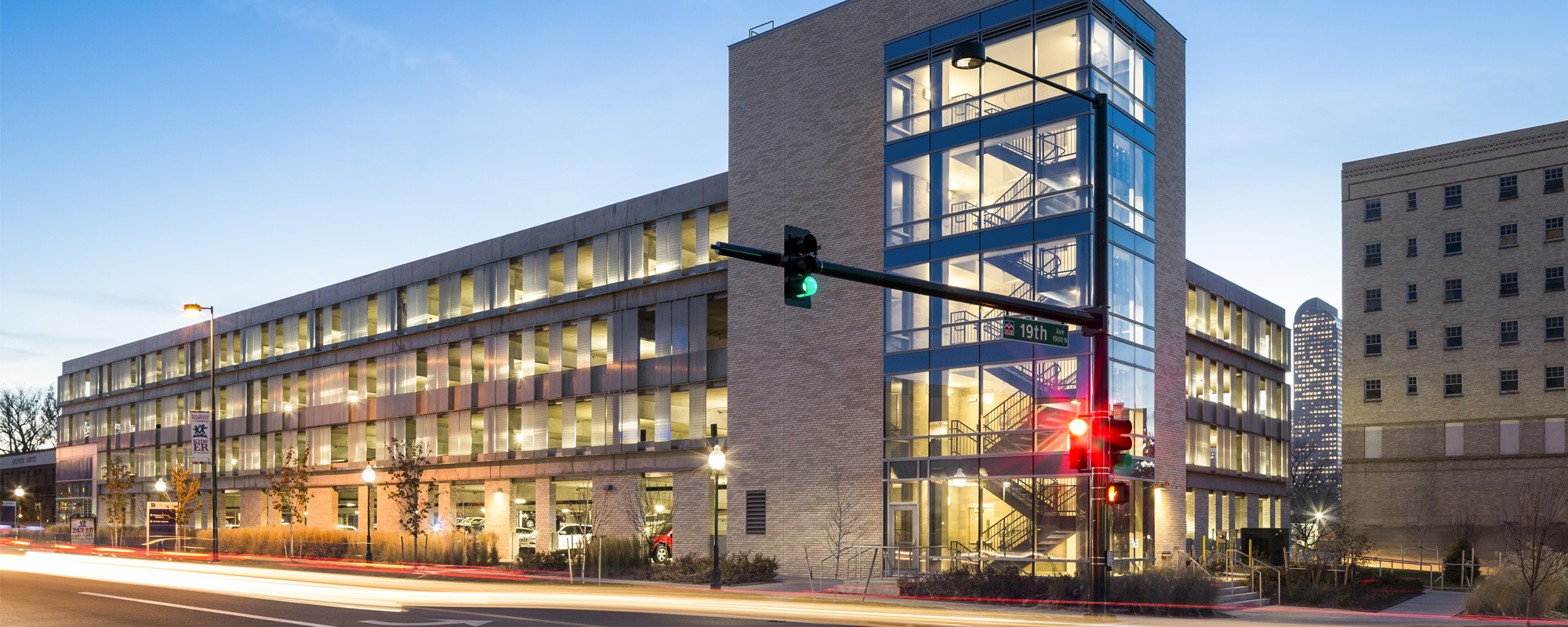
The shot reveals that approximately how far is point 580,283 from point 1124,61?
78.0 feet

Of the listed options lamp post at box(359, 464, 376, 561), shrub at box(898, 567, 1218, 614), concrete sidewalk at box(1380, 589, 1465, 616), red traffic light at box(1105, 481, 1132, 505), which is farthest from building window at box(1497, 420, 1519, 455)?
lamp post at box(359, 464, 376, 561)

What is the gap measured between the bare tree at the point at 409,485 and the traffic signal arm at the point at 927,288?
31491mm

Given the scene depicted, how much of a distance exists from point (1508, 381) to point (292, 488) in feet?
211

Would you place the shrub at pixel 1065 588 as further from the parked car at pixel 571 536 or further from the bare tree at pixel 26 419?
the bare tree at pixel 26 419

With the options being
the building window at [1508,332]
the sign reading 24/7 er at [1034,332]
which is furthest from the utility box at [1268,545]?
the building window at [1508,332]

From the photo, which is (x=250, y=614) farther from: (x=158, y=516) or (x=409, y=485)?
(x=158, y=516)

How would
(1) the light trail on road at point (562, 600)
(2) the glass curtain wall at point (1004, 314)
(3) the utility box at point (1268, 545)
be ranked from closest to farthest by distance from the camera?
1. (1) the light trail on road at point (562, 600)
2. (2) the glass curtain wall at point (1004, 314)
3. (3) the utility box at point (1268, 545)

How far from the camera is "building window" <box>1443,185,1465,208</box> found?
69375mm

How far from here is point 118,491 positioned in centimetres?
7200

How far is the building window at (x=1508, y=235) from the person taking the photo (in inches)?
2638

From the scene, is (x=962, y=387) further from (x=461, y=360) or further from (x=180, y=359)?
(x=180, y=359)

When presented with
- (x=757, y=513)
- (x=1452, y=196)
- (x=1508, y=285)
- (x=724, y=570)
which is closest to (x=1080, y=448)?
(x=724, y=570)

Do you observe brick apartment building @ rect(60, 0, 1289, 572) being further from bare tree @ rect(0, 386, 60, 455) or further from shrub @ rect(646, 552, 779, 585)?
bare tree @ rect(0, 386, 60, 455)

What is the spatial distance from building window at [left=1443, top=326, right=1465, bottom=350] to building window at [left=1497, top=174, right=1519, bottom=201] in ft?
25.0
